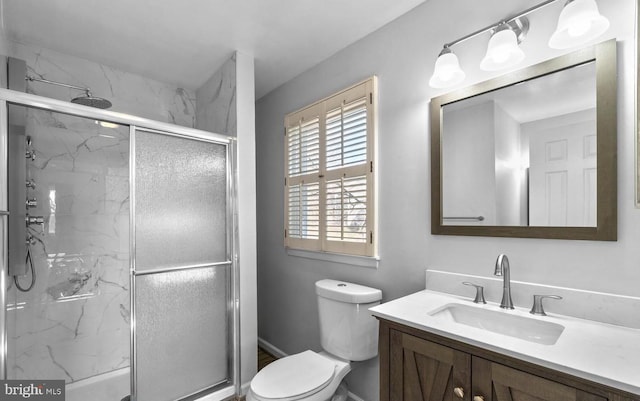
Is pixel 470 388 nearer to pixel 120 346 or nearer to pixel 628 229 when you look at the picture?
pixel 628 229

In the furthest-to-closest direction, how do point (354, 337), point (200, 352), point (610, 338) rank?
point (200, 352)
point (354, 337)
point (610, 338)

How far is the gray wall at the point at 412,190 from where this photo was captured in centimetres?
111

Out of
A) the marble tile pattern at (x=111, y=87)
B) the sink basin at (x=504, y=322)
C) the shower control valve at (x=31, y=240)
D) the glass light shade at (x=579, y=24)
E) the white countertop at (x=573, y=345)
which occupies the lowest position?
the sink basin at (x=504, y=322)

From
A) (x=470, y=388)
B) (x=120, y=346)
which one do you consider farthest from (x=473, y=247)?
(x=120, y=346)

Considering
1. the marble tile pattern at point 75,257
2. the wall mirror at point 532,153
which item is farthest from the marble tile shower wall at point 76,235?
the wall mirror at point 532,153

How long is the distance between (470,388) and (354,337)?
79 centimetres

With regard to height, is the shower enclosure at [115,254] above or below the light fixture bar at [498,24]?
below

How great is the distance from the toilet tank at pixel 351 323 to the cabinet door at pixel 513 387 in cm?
77

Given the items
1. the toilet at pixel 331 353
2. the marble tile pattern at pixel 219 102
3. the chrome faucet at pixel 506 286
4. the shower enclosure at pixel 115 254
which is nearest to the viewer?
the chrome faucet at pixel 506 286

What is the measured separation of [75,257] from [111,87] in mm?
1357

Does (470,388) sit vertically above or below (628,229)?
below

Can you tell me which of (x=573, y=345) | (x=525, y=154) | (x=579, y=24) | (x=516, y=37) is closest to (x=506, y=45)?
(x=516, y=37)

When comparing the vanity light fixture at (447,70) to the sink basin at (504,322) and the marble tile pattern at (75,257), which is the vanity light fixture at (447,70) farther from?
the marble tile pattern at (75,257)

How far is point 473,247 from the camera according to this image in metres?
1.49
